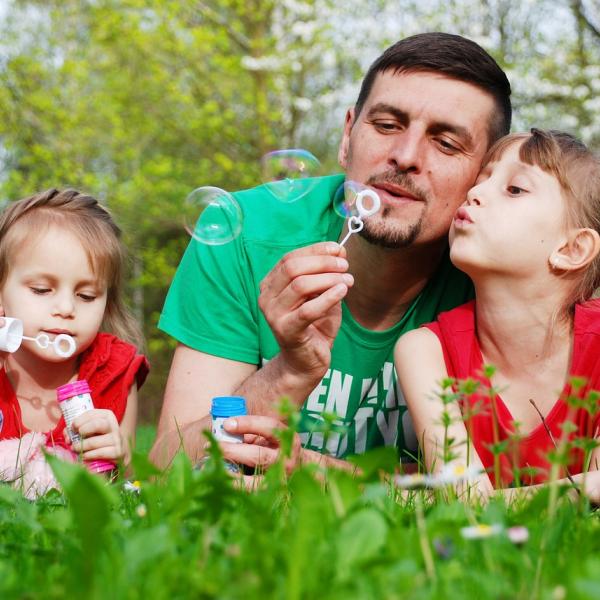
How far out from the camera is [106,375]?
2.93 m

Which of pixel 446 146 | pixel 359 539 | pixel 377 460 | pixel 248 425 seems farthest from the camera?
pixel 446 146

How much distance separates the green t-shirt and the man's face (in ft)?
0.94

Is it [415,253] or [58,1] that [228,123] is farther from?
[415,253]

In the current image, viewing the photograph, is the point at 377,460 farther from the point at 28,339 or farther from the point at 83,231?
the point at 83,231

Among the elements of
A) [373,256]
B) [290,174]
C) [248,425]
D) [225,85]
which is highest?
[225,85]

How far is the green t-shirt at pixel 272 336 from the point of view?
2.84 metres

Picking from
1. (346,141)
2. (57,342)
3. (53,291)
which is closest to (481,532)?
(57,342)

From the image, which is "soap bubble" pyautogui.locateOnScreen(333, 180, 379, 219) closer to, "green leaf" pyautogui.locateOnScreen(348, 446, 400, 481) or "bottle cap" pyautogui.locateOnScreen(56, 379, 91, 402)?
"bottle cap" pyautogui.locateOnScreen(56, 379, 91, 402)

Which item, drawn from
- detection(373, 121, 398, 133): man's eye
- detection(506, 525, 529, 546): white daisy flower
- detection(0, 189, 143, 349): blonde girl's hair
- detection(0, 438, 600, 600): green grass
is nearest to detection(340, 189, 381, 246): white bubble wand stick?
detection(373, 121, 398, 133): man's eye

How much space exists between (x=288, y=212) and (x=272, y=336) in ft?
1.53

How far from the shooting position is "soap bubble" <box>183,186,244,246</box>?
Result: 2.74 m

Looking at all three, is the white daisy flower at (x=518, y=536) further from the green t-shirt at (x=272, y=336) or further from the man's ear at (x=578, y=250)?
the green t-shirt at (x=272, y=336)

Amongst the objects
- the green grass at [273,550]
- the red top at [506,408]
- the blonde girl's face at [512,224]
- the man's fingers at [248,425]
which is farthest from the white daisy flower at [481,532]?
the blonde girl's face at [512,224]

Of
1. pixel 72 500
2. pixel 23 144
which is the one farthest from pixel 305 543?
pixel 23 144
